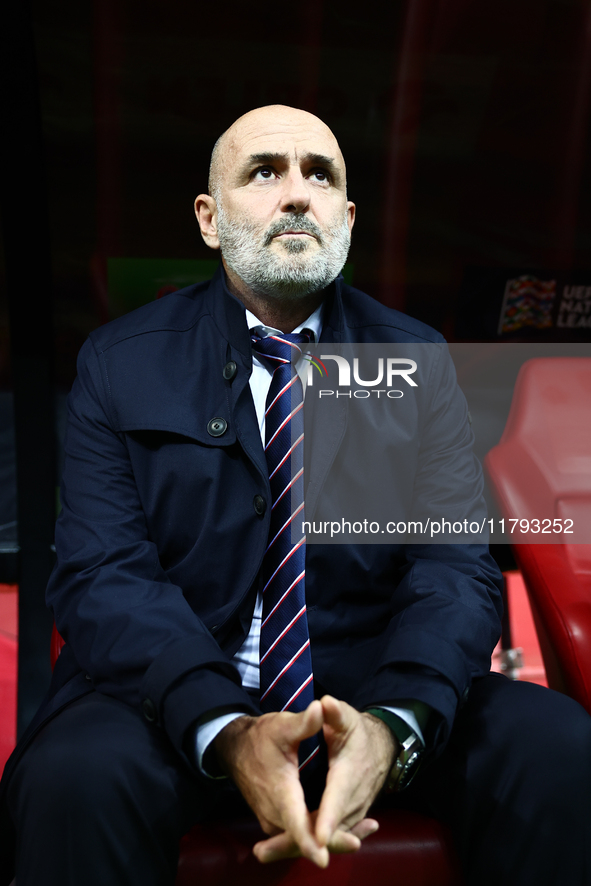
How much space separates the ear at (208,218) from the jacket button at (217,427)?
15.9 inches

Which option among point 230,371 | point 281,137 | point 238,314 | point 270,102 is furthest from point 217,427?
point 270,102

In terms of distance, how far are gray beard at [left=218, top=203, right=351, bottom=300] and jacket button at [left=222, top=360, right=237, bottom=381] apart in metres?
0.16

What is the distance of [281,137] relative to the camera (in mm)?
1457

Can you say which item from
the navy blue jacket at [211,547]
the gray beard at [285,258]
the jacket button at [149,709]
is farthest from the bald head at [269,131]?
the jacket button at [149,709]

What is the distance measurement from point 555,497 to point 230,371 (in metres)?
0.75

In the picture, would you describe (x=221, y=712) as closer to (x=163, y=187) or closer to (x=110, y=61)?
(x=163, y=187)

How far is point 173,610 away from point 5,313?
1242mm

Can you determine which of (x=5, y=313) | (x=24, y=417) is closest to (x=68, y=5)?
(x=5, y=313)

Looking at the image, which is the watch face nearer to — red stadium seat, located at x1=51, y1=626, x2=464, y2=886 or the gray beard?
red stadium seat, located at x1=51, y1=626, x2=464, y2=886

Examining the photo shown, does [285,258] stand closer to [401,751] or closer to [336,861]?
[401,751]

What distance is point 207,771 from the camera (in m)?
1.07

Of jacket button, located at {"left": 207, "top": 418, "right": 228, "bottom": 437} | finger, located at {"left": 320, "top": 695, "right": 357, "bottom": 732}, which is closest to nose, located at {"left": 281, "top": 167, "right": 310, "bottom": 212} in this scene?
jacket button, located at {"left": 207, "top": 418, "right": 228, "bottom": 437}

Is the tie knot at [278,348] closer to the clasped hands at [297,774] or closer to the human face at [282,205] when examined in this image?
the human face at [282,205]

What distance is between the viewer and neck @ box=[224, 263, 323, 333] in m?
1.49
